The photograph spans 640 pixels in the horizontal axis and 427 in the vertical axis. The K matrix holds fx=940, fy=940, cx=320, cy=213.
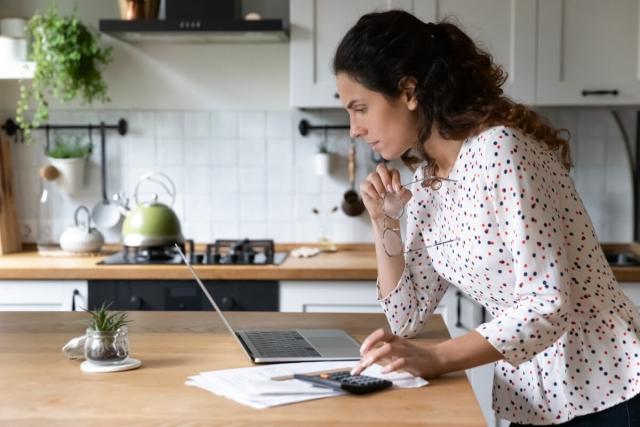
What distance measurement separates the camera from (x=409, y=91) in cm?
181

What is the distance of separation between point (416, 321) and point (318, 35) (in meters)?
1.87

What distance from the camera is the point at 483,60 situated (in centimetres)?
185

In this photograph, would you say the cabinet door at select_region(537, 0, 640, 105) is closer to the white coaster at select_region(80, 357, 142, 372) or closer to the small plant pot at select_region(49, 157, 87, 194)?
the small plant pot at select_region(49, 157, 87, 194)

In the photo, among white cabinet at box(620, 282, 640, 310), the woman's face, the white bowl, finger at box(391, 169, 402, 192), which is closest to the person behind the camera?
the woman's face

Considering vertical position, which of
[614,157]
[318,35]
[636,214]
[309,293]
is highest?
[318,35]

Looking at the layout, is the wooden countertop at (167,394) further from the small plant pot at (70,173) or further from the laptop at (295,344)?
the small plant pot at (70,173)

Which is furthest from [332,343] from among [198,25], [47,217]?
[47,217]

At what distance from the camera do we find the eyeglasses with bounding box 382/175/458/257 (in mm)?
1946

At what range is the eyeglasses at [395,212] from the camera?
1.95 metres

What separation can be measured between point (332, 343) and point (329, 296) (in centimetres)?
150

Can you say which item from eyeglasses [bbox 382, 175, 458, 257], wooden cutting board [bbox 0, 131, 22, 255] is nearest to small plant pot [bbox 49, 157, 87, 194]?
wooden cutting board [bbox 0, 131, 22, 255]

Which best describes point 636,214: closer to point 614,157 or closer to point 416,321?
point 614,157

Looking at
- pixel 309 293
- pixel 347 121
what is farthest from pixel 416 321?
pixel 347 121

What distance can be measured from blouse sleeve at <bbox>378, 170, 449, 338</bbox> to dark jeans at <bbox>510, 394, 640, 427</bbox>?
442mm
